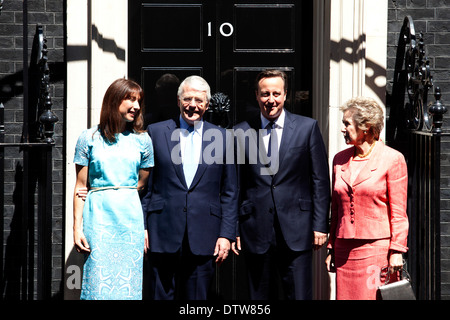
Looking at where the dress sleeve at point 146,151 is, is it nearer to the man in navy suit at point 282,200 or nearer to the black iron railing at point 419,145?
the man in navy suit at point 282,200

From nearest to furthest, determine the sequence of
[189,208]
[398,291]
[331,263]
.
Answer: [398,291] < [189,208] < [331,263]

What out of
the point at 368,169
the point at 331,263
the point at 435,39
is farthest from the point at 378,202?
the point at 435,39

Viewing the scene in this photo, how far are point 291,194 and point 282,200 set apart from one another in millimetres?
79

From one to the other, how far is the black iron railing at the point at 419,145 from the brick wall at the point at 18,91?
9.33ft

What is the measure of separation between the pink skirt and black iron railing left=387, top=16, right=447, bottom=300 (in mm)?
631

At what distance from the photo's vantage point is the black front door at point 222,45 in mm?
6926

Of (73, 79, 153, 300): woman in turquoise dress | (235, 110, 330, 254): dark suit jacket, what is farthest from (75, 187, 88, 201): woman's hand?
(235, 110, 330, 254): dark suit jacket

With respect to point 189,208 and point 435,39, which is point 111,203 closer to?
point 189,208

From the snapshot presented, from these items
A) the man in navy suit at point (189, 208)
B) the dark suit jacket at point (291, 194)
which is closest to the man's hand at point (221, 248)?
the man in navy suit at point (189, 208)

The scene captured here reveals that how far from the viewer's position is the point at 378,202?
5352 mm

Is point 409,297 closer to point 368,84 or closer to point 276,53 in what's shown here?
point 368,84

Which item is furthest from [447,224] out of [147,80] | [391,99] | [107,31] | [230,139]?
[107,31]

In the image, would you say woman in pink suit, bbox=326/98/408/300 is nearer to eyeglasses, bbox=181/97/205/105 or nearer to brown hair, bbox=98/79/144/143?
eyeglasses, bbox=181/97/205/105

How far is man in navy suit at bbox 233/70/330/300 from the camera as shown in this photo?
5.52 meters
